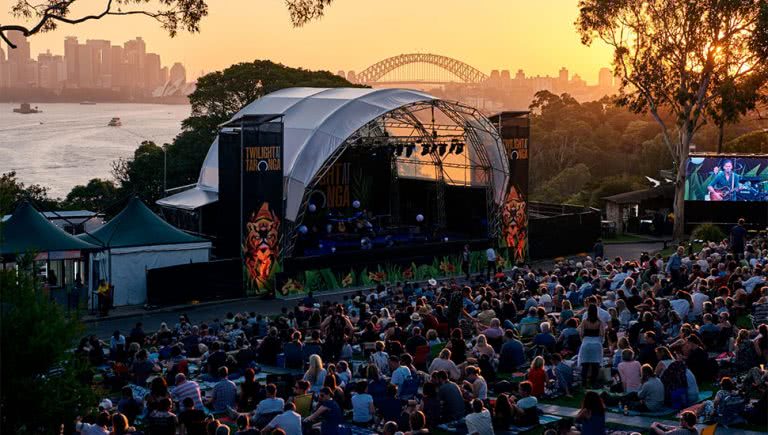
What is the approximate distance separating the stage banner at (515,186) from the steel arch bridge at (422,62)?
440ft

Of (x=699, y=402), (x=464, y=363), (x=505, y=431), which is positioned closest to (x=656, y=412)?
(x=699, y=402)

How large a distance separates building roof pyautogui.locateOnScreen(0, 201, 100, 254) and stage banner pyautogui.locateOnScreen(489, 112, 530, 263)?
1319 cm

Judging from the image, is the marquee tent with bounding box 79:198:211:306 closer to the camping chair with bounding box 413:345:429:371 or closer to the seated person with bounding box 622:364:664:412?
the camping chair with bounding box 413:345:429:371

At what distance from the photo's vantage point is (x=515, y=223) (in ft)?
108

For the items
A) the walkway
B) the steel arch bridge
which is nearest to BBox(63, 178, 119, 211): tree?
the walkway

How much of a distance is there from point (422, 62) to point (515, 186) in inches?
5339

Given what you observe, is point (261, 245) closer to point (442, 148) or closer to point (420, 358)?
point (442, 148)

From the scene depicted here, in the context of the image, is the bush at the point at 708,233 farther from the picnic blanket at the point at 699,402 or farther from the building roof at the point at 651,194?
the picnic blanket at the point at 699,402

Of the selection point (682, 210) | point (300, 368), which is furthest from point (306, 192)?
point (682, 210)

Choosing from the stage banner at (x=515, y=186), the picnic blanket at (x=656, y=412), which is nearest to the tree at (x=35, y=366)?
the picnic blanket at (x=656, y=412)

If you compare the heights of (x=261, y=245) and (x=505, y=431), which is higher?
(x=261, y=245)

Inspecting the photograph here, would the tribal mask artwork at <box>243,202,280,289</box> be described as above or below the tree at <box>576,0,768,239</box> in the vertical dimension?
below

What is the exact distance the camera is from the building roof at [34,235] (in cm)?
2448

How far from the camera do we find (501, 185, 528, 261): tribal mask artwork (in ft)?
108
